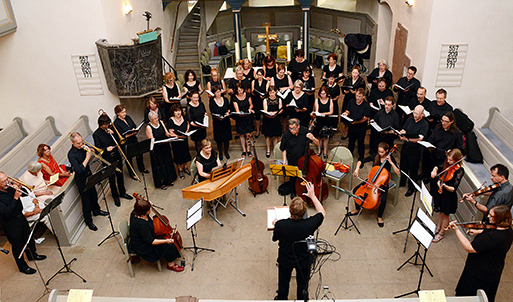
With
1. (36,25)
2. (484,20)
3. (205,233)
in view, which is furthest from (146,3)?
(484,20)

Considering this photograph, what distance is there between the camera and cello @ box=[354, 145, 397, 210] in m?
5.89

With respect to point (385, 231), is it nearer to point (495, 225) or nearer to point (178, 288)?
point (495, 225)

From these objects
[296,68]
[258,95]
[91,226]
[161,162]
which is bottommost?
[91,226]

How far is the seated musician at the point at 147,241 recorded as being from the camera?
16.0 feet

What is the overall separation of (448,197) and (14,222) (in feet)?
18.7

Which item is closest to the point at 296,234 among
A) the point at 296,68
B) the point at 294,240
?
the point at 294,240

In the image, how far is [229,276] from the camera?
217 inches

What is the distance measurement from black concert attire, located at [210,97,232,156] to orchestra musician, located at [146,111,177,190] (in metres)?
1.00

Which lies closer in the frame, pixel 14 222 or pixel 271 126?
pixel 14 222

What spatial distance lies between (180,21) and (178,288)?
A: 10526 millimetres

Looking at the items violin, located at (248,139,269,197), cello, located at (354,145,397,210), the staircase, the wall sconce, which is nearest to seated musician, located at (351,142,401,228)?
cello, located at (354,145,397,210)

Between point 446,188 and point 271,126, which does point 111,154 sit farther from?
point 446,188

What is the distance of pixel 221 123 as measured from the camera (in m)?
7.80

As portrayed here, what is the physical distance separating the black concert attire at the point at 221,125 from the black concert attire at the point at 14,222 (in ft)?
11.5
